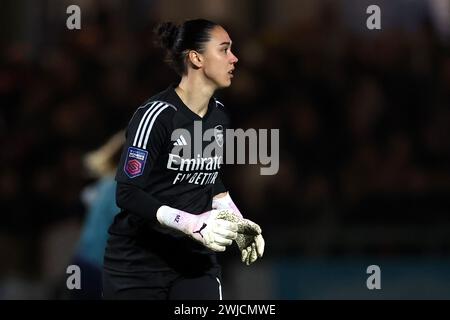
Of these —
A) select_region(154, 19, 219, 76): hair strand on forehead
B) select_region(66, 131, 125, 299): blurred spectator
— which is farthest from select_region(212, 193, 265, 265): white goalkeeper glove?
select_region(66, 131, 125, 299): blurred spectator

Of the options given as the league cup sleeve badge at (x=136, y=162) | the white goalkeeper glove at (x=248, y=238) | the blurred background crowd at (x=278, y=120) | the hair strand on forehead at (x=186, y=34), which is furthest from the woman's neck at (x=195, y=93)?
the blurred background crowd at (x=278, y=120)

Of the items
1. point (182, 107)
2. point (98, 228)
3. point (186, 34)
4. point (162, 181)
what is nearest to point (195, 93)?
point (182, 107)

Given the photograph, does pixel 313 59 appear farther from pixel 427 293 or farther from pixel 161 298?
pixel 161 298

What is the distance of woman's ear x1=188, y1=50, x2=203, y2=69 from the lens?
4.96 metres

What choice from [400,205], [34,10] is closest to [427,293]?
[400,205]

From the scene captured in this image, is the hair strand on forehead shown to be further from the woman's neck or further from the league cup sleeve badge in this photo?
the league cup sleeve badge

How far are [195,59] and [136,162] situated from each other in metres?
0.54

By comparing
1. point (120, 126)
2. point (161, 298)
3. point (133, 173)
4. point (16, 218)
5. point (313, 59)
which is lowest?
point (161, 298)

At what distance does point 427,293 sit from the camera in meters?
8.81

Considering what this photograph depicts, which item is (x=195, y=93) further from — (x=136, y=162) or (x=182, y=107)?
(x=136, y=162)

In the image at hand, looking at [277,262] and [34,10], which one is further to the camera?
[34,10]

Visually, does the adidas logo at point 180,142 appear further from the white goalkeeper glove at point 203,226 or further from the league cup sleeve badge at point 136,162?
the white goalkeeper glove at point 203,226

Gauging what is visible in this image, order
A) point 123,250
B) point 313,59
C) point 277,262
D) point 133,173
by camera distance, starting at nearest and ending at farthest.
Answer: point 133,173 → point 123,250 → point 277,262 → point 313,59

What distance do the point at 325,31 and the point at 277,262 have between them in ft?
6.73
